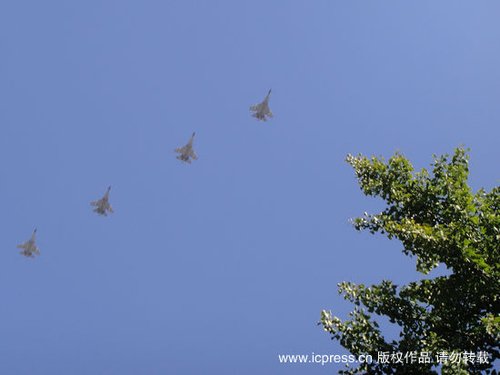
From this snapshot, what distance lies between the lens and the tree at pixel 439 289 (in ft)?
41.0

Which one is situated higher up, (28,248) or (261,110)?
(261,110)

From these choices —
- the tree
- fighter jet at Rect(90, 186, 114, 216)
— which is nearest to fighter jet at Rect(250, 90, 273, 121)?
fighter jet at Rect(90, 186, 114, 216)

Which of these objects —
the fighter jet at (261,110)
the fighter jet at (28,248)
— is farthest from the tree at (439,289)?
the fighter jet at (28,248)

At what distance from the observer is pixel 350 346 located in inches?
534

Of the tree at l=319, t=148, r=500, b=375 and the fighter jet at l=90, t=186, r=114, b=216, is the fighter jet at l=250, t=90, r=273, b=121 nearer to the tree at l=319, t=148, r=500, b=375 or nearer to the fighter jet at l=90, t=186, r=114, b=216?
the fighter jet at l=90, t=186, r=114, b=216

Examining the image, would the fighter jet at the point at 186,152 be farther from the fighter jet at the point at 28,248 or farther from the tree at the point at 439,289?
the tree at the point at 439,289

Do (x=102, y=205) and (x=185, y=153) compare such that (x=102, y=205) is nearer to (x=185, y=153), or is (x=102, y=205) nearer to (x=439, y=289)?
(x=185, y=153)

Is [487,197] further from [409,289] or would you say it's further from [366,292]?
[366,292]

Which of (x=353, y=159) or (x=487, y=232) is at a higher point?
(x=353, y=159)

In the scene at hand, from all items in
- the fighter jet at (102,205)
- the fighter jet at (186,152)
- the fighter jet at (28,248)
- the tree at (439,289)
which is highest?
the fighter jet at (186,152)

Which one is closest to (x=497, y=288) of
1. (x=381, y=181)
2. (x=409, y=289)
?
(x=409, y=289)

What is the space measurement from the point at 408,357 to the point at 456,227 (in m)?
3.58

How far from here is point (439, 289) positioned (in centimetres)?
1391

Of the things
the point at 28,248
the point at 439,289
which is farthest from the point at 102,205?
the point at 439,289
